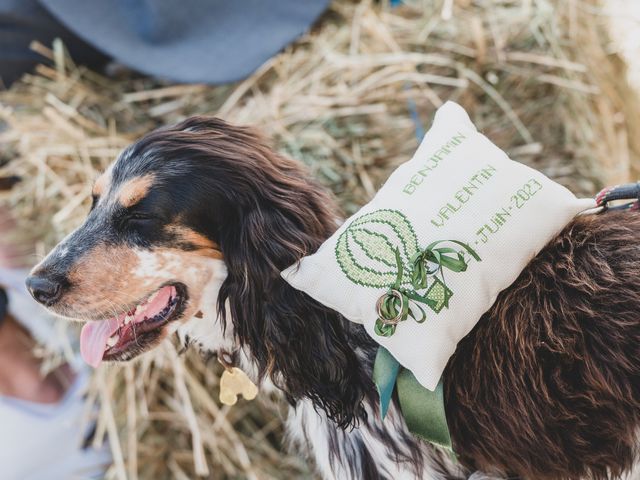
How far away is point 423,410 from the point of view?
1.46 m

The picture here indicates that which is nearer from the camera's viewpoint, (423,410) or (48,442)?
(423,410)

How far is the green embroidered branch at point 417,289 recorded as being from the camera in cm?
141

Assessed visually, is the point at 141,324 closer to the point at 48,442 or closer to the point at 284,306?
the point at 284,306

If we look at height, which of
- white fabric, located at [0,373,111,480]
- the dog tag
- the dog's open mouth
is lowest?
white fabric, located at [0,373,111,480]

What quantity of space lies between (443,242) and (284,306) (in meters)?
0.39

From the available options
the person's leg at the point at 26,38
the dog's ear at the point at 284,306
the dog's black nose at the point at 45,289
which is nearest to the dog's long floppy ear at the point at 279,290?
the dog's ear at the point at 284,306

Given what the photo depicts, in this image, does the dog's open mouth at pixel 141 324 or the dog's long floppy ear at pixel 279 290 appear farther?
the dog's open mouth at pixel 141 324

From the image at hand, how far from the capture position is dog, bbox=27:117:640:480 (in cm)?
142

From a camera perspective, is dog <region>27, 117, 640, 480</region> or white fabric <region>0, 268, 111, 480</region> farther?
white fabric <region>0, 268, 111, 480</region>

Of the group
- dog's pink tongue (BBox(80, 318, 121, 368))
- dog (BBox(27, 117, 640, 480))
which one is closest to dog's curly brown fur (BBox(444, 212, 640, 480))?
dog (BBox(27, 117, 640, 480))

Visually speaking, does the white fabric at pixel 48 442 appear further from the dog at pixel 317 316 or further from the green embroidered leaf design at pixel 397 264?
the green embroidered leaf design at pixel 397 264

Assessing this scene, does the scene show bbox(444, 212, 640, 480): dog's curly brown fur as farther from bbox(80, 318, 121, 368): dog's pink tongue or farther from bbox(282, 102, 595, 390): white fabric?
bbox(80, 318, 121, 368): dog's pink tongue

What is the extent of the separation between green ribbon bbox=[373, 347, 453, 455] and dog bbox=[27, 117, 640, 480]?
3.2 inches

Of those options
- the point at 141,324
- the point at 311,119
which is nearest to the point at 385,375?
the point at 141,324
